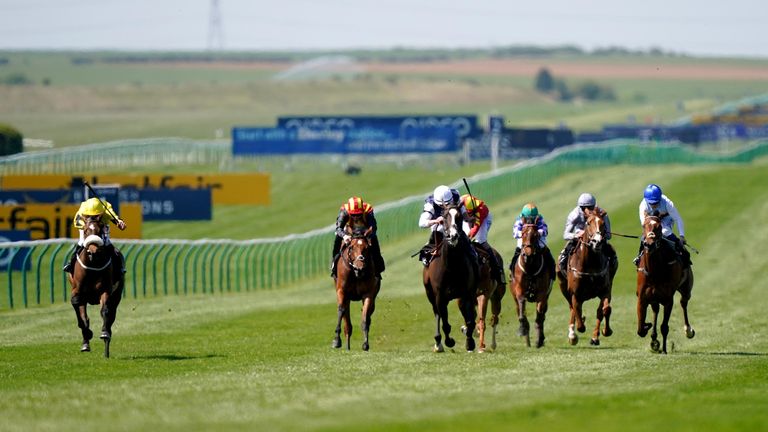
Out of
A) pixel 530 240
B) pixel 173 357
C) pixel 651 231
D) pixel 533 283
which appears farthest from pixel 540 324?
pixel 173 357

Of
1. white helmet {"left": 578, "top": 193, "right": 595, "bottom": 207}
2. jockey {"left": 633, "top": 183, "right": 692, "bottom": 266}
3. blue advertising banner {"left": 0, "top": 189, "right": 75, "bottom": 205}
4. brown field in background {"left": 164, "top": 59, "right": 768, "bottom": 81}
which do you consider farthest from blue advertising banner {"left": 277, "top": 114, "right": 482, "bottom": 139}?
brown field in background {"left": 164, "top": 59, "right": 768, "bottom": 81}

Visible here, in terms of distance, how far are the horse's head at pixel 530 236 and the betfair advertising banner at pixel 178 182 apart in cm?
2210

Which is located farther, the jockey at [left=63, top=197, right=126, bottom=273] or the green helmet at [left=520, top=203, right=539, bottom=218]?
the green helmet at [left=520, top=203, right=539, bottom=218]

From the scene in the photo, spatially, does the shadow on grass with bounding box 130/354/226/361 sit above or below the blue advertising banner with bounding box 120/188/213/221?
below

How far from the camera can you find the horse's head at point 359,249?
21938mm

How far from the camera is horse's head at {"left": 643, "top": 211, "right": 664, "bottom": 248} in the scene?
21.6m

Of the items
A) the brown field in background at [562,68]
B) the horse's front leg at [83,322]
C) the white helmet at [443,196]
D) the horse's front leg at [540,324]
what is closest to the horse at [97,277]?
the horse's front leg at [83,322]

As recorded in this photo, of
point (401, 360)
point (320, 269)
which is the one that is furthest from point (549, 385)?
point (320, 269)

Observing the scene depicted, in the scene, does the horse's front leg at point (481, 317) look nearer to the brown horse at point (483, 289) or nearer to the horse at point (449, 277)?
the brown horse at point (483, 289)

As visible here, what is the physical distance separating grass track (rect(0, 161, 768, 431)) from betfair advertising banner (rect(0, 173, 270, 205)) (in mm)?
11644

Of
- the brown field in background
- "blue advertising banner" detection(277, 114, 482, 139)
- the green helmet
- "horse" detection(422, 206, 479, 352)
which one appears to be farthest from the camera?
the brown field in background

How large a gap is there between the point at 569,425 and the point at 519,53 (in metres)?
172

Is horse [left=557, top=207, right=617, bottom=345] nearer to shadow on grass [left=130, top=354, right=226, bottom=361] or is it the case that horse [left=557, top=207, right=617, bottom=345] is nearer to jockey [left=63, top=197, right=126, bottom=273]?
shadow on grass [left=130, top=354, right=226, bottom=361]

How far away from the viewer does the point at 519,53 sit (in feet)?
604
